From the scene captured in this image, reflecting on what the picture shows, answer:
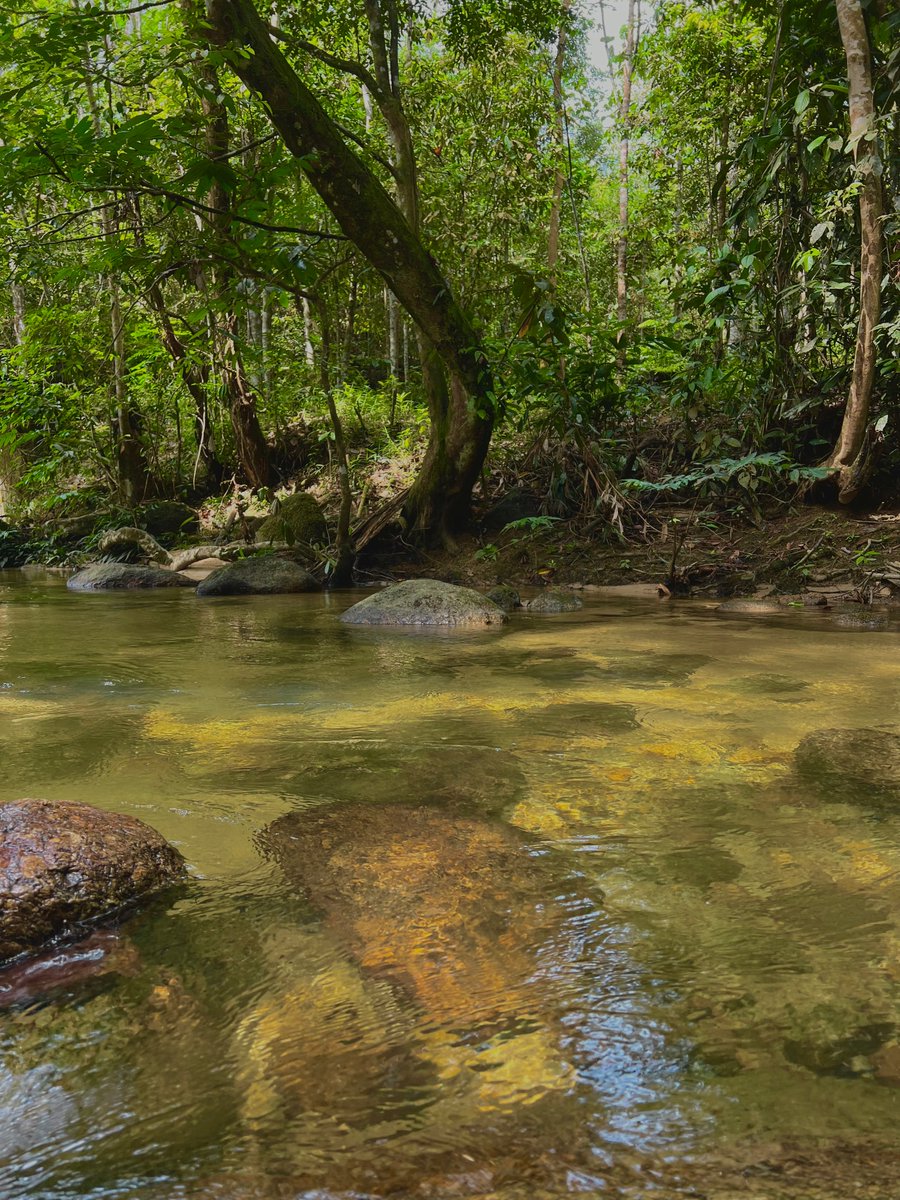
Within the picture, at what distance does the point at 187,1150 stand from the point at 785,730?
239 cm

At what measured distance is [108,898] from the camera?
1.76 meters

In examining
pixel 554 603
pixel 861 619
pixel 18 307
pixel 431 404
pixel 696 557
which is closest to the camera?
pixel 861 619

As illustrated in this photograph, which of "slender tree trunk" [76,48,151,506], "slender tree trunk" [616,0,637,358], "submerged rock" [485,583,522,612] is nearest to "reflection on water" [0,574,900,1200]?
"submerged rock" [485,583,522,612]

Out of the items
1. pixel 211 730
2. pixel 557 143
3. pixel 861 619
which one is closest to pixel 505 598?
pixel 861 619

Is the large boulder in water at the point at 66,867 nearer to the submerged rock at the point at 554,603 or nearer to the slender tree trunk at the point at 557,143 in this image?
the submerged rock at the point at 554,603

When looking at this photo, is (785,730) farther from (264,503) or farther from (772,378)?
(264,503)

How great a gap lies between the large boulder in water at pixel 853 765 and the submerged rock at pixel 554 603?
3641 mm

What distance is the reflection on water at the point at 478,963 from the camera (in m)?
1.08

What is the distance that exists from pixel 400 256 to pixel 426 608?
364 cm

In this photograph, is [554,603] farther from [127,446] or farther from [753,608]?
[127,446]

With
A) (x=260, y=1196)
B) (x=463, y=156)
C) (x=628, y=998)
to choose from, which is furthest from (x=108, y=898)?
(x=463, y=156)

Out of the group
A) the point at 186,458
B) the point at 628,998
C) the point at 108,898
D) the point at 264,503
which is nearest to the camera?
the point at 628,998

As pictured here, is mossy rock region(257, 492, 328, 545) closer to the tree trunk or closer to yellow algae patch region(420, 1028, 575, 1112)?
the tree trunk

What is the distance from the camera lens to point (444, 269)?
1120 centimetres
